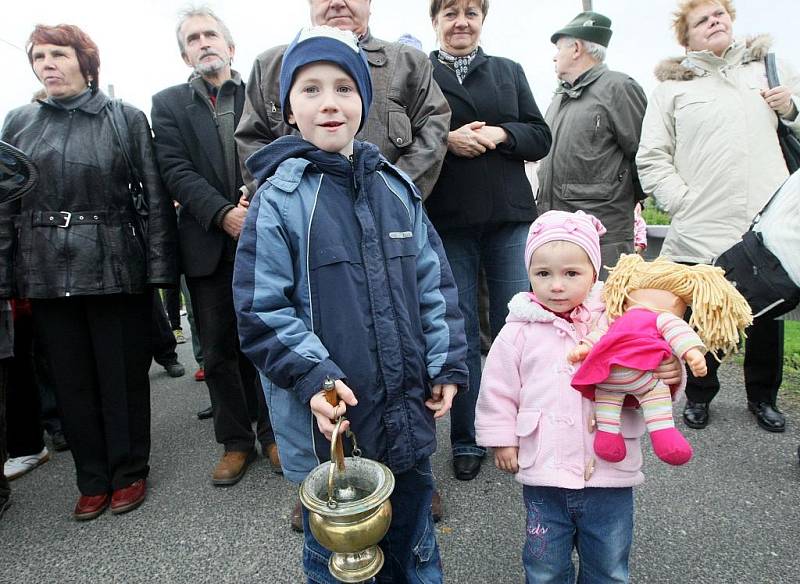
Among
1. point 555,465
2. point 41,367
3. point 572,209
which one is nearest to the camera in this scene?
point 555,465

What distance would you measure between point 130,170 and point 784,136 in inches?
131

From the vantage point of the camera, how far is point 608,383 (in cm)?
129

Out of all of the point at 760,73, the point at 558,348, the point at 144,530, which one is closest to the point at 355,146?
the point at 558,348

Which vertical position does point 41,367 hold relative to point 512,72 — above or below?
below

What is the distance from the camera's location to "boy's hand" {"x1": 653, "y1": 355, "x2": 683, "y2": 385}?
1.25 metres

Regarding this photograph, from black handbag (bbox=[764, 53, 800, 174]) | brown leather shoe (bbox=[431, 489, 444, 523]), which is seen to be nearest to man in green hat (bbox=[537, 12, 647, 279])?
black handbag (bbox=[764, 53, 800, 174])

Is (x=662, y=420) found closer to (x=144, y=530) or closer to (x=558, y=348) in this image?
(x=558, y=348)

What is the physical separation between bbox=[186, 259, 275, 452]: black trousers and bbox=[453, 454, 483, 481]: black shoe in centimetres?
104

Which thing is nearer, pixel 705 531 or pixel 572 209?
pixel 705 531

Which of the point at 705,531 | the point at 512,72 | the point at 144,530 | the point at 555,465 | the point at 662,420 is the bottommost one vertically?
the point at 144,530

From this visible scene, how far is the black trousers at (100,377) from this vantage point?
2.50 metres

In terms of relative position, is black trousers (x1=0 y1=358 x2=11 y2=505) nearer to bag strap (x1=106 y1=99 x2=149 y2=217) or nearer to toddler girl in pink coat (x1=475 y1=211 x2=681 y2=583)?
bag strap (x1=106 y1=99 x2=149 y2=217)

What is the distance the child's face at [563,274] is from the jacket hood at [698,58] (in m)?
2.06

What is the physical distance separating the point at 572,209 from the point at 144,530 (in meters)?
2.82
